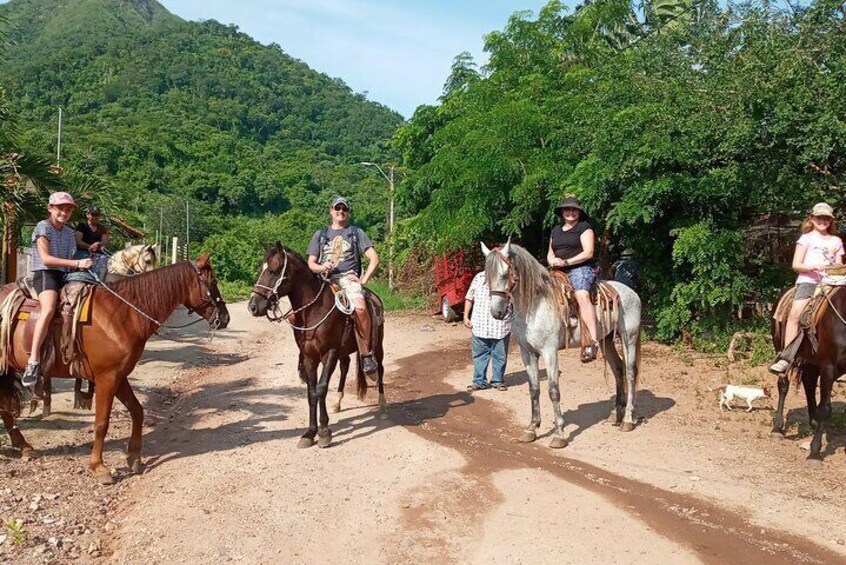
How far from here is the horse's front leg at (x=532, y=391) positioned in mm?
7598

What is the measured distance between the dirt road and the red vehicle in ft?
30.2

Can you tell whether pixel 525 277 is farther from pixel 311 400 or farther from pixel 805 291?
pixel 805 291

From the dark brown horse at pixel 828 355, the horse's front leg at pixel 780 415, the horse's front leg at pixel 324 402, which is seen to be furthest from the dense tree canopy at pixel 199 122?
the dark brown horse at pixel 828 355

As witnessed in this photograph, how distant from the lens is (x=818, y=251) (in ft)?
23.4

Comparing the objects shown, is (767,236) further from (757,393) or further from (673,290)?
(757,393)

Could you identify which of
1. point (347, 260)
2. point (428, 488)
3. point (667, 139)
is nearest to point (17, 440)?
point (347, 260)

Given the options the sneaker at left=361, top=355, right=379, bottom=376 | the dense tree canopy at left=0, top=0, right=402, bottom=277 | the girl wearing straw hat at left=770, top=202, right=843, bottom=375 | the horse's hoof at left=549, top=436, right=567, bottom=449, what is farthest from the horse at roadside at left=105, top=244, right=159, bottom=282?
the girl wearing straw hat at left=770, top=202, right=843, bottom=375

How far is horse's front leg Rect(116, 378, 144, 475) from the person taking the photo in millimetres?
6402

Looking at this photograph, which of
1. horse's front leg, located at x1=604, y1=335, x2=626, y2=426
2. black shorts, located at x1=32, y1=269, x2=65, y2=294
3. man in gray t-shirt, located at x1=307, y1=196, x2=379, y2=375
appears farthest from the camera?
horse's front leg, located at x1=604, y1=335, x2=626, y2=426

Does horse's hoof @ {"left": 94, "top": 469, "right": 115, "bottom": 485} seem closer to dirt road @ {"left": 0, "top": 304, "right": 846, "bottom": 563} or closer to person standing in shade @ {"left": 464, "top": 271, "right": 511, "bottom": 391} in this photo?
dirt road @ {"left": 0, "top": 304, "right": 846, "bottom": 563}

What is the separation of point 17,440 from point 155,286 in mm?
2190

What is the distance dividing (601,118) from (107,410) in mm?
11128

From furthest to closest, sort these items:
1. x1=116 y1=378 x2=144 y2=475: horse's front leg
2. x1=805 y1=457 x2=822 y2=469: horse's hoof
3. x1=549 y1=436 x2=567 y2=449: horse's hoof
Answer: x1=549 y1=436 x2=567 y2=449: horse's hoof
x1=805 y1=457 x2=822 y2=469: horse's hoof
x1=116 y1=378 x2=144 y2=475: horse's front leg

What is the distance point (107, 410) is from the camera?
6188 mm
